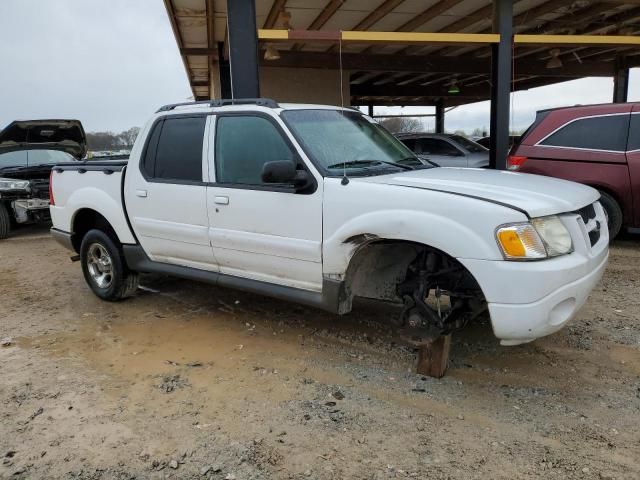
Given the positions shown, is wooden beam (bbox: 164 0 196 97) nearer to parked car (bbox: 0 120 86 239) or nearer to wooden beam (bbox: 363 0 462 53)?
parked car (bbox: 0 120 86 239)

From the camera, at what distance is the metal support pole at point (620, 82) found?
16047mm

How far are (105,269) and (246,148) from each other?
2.37 metres

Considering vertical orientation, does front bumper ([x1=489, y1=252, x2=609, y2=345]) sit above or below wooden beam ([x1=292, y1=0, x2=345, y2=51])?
below

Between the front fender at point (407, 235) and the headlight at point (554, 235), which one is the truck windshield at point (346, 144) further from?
the headlight at point (554, 235)

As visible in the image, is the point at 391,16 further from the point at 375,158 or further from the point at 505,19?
the point at 375,158

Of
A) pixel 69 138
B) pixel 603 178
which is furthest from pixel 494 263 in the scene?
pixel 69 138

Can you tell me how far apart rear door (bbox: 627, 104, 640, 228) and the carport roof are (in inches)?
144

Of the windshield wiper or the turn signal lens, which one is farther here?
the windshield wiper

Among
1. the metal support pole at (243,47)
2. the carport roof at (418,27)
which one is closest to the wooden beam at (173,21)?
the carport roof at (418,27)

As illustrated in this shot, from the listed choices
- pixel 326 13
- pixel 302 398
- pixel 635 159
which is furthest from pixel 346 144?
pixel 326 13

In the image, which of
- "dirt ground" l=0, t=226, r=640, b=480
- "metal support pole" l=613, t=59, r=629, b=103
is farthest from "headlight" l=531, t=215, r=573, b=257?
"metal support pole" l=613, t=59, r=629, b=103

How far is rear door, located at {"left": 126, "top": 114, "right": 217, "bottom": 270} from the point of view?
441 centimetres

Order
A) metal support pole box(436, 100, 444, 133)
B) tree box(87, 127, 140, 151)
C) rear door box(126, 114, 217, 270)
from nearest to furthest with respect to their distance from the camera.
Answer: rear door box(126, 114, 217, 270) → tree box(87, 127, 140, 151) → metal support pole box(436, 100, 444, 133)

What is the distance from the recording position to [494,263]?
297cm
